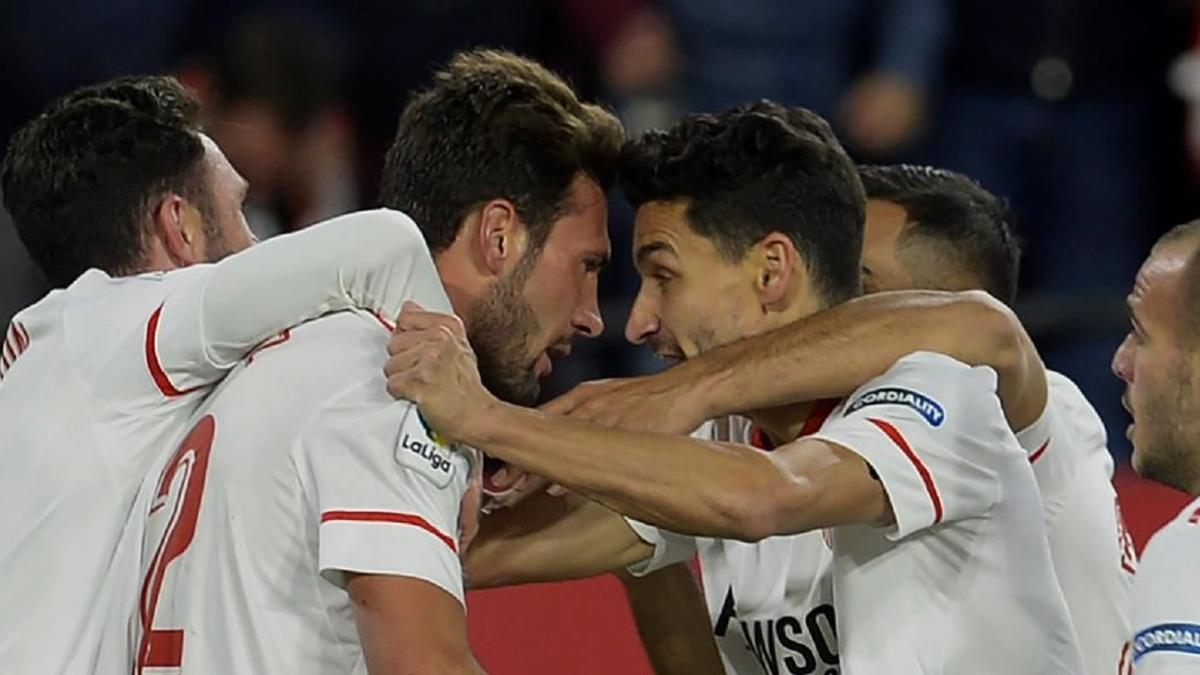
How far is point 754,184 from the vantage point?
11.0ft

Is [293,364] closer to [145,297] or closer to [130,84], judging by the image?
[145,297]

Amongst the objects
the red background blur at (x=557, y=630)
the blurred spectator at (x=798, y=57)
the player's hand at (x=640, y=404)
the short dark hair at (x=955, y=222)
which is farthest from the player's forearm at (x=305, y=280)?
the blurred spectator at (x=798, y=57)

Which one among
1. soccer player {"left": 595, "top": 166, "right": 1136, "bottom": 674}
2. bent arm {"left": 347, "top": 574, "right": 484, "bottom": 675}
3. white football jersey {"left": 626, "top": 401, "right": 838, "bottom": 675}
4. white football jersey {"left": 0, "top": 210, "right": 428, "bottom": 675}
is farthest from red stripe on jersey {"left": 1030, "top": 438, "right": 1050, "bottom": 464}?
bent arm {"left": 347, "top": 574, "right": 484, "bottom": 675}

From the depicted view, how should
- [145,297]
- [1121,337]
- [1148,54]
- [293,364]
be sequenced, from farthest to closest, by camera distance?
1. [1148,54]
2. [1121,337]
3. [145,297]
4. [293,364]

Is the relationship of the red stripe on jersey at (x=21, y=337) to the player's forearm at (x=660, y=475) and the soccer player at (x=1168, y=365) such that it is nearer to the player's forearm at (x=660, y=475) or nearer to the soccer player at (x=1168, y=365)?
the player's forearm at (x=660, y=475)

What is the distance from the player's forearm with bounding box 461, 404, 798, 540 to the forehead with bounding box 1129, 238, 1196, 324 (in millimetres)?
624

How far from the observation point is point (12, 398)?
302 cm

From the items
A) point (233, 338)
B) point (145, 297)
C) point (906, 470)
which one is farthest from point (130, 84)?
point (906, 470)

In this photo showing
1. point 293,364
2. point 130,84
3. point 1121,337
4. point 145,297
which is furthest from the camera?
point 1121,337

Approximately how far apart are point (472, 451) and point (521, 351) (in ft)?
1.22

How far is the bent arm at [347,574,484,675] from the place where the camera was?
2568 mm

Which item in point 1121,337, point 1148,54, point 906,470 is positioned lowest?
point 1121,337

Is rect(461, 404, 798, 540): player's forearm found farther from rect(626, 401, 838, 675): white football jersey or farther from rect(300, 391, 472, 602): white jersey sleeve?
rect(626, 401, 838, 675): white football jersey

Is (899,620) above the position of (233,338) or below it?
below
